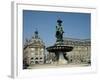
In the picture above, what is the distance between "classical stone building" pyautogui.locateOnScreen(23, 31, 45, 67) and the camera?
206 cm

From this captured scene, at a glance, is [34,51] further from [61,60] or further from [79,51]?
[79,51]

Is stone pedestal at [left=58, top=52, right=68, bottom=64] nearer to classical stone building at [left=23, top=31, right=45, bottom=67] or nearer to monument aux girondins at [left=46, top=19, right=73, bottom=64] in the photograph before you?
monument aux girondins at [left=46, top=19, right=73, bottom=64]

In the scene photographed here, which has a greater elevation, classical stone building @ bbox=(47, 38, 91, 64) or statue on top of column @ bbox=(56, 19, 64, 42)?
statue on top of column @ bbox=(56, 19, 64, 42)

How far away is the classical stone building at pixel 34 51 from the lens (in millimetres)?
2062

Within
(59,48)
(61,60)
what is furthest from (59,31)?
(61,60)

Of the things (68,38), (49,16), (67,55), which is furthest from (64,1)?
(67,55)

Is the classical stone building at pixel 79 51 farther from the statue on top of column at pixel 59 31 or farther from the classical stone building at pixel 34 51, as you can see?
the classical stone building at pixel 34 51

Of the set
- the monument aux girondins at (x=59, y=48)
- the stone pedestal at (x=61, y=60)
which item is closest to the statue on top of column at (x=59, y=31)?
the monument aux girondins at (x=59, y=48)

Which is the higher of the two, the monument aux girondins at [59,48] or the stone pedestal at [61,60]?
the monument aux girondins at [59,48]

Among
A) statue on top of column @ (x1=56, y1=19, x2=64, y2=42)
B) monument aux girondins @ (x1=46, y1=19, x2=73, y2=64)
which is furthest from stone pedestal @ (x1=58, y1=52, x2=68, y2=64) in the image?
statue on top of column @ (x1=56, y1=19, x2=64, y2=42)

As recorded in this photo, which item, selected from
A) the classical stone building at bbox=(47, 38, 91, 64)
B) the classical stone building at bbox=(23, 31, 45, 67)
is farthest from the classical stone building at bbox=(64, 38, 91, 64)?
the classical stone building at bbox=(23, 31, 45, 67)

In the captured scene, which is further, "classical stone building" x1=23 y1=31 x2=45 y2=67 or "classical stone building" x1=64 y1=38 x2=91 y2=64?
"classical stone building" x1=64 y1=38 x2=91 y2=64
